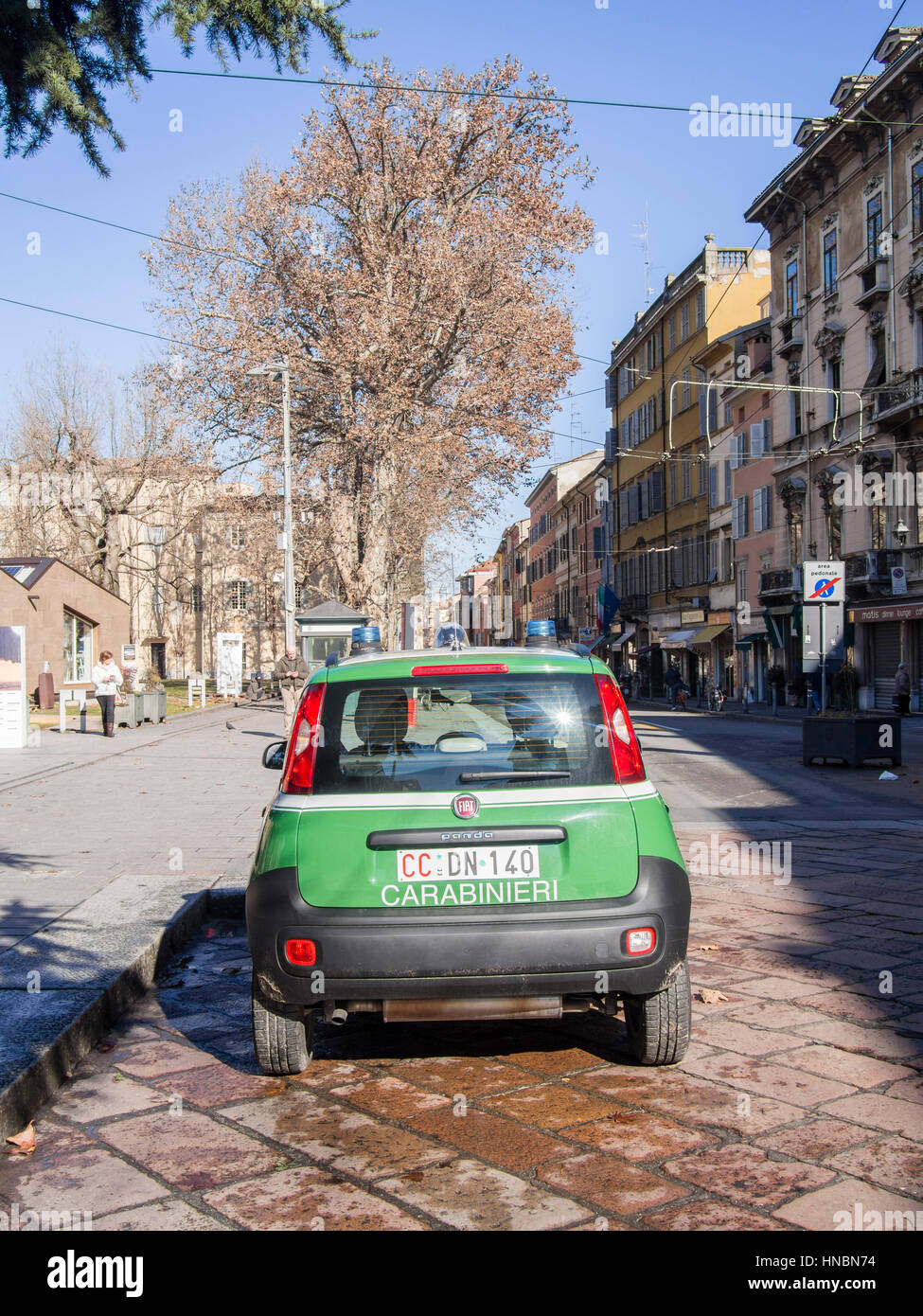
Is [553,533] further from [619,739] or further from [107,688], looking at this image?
[619,739]

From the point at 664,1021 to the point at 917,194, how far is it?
30.1 meters

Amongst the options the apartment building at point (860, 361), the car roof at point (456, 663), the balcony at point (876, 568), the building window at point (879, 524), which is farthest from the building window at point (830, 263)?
the car roof at point (456, 663)

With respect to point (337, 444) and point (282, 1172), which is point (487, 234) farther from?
point (282, 1172)

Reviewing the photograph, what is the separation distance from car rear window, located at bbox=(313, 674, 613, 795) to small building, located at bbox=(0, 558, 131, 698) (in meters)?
31.2

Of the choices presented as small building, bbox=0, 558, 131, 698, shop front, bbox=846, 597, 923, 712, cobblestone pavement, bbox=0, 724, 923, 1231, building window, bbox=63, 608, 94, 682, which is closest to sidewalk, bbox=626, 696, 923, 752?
shop front, bbox=846, 597, 923, 712

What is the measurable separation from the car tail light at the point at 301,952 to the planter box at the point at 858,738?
13.8 meters

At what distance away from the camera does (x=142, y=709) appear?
1014 inches

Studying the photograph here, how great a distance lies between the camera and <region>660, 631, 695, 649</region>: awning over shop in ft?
159

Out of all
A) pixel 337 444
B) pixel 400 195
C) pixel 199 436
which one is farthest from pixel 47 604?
pixel 400 195

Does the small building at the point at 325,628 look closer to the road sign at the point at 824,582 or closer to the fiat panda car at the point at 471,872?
the road sign at the point at 824,582

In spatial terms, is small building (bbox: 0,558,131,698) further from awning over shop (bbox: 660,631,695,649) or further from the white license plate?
the white license plate

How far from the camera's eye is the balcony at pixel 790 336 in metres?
37.2

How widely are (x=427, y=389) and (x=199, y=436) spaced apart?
19.8 ft

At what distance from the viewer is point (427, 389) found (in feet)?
102
